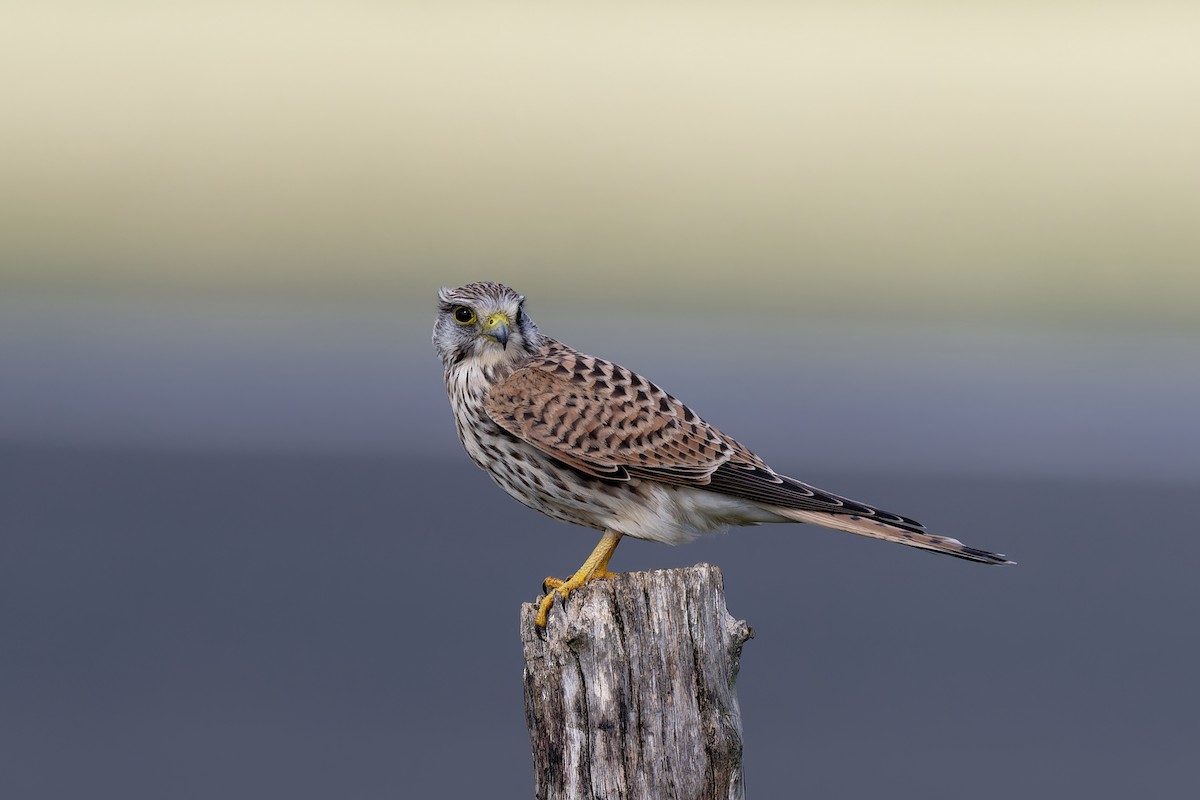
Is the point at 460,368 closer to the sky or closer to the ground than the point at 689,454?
closer to the sky

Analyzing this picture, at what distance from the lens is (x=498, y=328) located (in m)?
3.22

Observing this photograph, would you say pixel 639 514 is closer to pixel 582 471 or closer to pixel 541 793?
pixel 582 471

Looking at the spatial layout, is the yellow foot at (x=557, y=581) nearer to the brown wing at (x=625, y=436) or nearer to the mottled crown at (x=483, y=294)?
the brown wing at (x=625, y=436)

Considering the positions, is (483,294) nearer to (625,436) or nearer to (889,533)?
(625,436)

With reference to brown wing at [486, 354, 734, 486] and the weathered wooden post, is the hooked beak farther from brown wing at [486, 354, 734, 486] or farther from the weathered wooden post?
the weathered wooden post

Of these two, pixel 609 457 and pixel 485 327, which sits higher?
pixel 485 327

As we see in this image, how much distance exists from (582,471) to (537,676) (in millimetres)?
668

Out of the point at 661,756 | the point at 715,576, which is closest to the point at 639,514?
the point at 715,576

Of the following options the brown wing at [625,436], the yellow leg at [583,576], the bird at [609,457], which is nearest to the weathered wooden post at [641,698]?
the yellow leg at [583,576]

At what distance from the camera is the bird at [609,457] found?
9.78ft

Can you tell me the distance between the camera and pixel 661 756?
241 centimetres

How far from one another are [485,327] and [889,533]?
3.94 ft

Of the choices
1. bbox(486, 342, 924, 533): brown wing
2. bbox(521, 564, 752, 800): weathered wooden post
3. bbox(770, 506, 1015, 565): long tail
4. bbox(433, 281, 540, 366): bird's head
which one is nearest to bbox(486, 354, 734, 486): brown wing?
bbox(486, 342, 924, 533): brown wing

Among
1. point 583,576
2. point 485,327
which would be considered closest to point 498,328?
point 485,327
